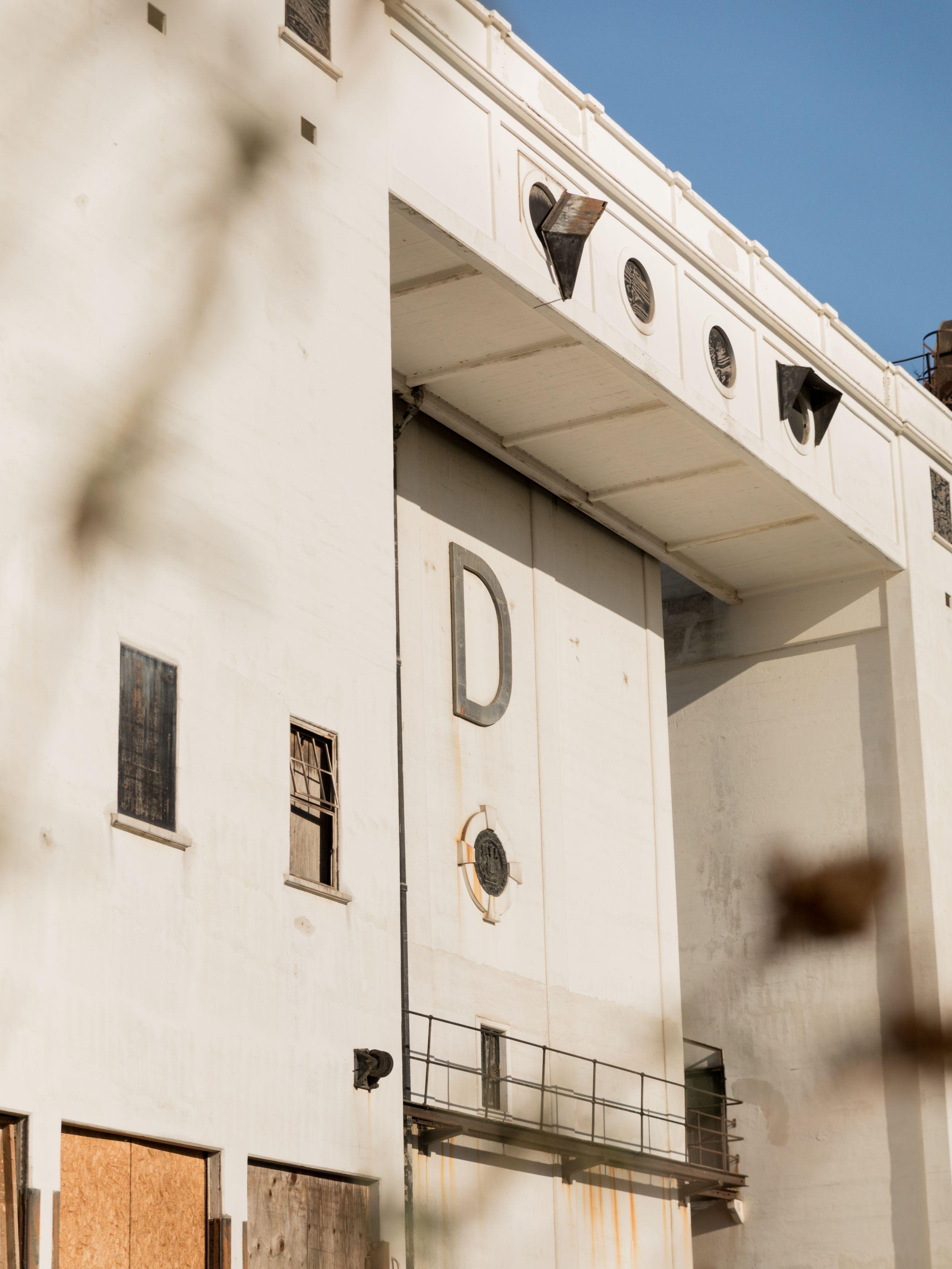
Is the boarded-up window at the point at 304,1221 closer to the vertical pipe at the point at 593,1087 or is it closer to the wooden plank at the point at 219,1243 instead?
the wooden plank at the point at 219,1243

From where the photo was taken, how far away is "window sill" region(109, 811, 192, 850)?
1338 cm

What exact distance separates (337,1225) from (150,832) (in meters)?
3.62

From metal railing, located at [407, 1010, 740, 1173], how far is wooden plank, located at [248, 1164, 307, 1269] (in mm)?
4873

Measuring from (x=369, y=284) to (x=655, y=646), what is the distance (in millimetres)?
11338

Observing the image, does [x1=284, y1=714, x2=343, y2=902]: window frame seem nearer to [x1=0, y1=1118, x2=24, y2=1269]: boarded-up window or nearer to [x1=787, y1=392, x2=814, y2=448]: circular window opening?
[x1=0, y1=1118, x2=24, y2=1269]: boarded-up window

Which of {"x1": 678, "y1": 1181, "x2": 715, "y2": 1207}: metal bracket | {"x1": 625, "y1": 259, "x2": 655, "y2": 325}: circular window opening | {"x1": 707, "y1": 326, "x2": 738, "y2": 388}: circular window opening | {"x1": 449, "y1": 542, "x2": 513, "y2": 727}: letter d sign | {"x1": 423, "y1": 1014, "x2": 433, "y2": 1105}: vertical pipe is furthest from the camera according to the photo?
{"x1": 678, "y1": 1181, "x2": 715, "y2": 1207}: metal bracket

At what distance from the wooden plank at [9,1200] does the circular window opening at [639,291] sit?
13.8 meters

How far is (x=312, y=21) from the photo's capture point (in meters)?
17.6

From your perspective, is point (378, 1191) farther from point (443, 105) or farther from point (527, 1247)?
point (443, 105)

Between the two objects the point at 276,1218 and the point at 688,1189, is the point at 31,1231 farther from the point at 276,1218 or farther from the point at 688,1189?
the point at 688,1189

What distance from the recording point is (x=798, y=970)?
1050 inches

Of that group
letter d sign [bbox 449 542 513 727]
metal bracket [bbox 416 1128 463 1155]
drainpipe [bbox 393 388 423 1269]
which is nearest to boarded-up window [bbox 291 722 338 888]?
drainpipe [bbox 393 388 423 1269]

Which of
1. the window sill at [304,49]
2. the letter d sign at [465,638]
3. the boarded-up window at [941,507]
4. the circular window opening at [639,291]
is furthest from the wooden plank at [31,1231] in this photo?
the boarded-up window at [941,507]

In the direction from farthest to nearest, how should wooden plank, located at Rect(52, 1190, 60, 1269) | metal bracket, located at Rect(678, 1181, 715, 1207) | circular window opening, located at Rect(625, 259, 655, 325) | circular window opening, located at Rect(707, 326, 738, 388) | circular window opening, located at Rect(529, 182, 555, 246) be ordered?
1. metal bracket, located at Rect(678, 1181, 715, 1207)
2. circular window opening, located at Rect(707, 326, 738, 388)
3. circular window opening, located at Rect(625, 259, 655, 325)
4. circular window opening, located at Rect(529, 182, 555, 246)
5. wooden plank, located at Rect(52, 1190, 60, 1269)
